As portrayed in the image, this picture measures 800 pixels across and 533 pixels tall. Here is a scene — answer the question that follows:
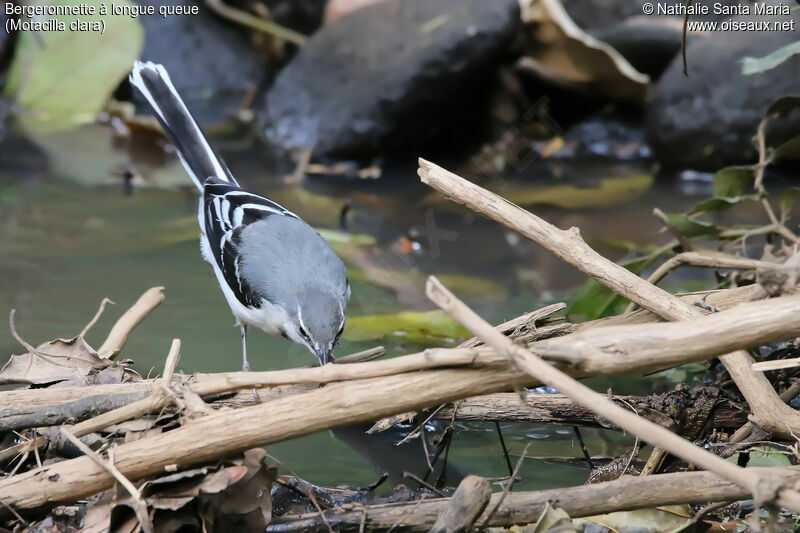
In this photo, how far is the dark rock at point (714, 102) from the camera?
7910mm

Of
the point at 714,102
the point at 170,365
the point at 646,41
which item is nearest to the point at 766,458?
the point at 170,365

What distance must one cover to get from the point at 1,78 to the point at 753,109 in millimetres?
7384

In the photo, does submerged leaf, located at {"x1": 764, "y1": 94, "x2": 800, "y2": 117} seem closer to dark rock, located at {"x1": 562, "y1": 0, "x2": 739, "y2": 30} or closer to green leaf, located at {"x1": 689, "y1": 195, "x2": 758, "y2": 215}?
green leaf, located at {"x1": 689, "y1": 195, "x2": 758, "y2": 215}

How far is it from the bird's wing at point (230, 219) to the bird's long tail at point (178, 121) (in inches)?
7.6

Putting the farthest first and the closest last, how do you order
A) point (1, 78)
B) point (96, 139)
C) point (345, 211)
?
point (1, 78) → point (96, 139) → point (345, 211)

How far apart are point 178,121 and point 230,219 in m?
0.79

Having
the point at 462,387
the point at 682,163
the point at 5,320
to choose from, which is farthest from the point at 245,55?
the point at 462,387

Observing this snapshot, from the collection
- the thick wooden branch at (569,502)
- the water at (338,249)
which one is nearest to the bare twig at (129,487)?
the thick wooden branch at (569,502)

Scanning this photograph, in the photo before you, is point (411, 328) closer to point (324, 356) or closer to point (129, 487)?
point (324, 356)

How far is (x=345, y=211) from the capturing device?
23.0ft

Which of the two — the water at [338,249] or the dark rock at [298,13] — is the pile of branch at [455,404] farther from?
the dark rock at [298,13]

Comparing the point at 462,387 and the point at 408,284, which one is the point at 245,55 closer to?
the point at 408,284

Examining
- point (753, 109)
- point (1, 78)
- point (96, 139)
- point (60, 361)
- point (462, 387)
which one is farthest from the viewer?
point (1, 78)

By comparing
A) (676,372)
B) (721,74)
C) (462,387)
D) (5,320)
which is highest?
(721,74)
